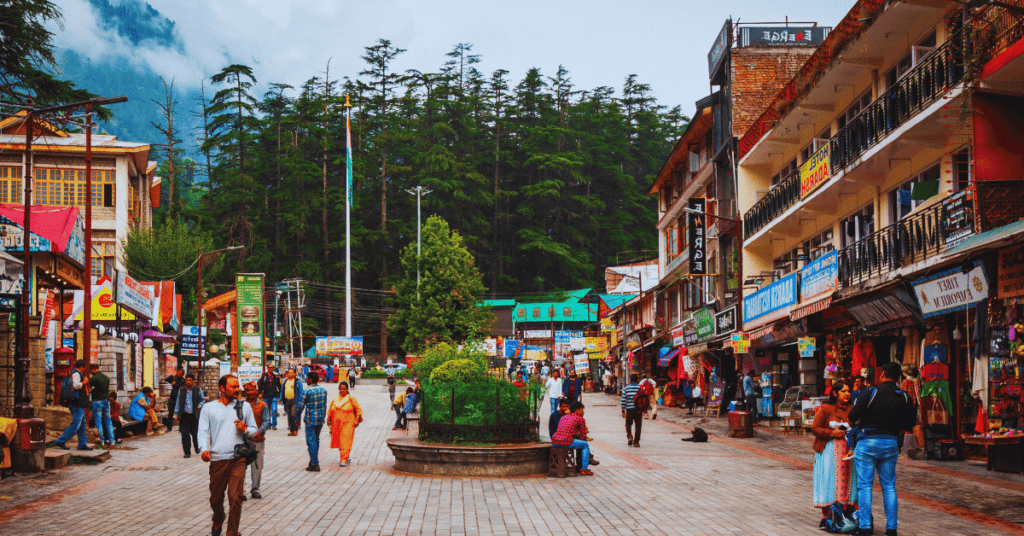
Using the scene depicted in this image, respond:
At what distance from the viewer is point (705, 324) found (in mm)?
37188

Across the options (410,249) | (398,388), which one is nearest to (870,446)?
(398,388)

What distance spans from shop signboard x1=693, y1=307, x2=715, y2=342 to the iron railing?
21.7 meters

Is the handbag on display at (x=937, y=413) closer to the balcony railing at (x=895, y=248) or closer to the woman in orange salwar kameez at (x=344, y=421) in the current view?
the balcony railing at (x=895, y=248)

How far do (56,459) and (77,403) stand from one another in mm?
1934

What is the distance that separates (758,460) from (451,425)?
20.5 ft

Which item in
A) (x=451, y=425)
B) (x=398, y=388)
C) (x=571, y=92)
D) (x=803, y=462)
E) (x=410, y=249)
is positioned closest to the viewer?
(x=451, y=425)

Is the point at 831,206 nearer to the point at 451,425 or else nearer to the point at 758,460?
the point at 758,460

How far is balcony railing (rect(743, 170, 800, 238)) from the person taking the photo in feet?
90.6

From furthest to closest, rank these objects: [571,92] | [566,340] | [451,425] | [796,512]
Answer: [571,92], [566,340], [451,425], [796,512]

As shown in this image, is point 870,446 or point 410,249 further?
point 410,249

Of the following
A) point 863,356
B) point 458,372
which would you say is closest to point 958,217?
point 863,356

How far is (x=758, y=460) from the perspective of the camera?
1788cm

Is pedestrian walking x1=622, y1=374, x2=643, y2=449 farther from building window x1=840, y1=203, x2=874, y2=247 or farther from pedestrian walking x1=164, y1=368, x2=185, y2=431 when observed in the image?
pedestrian walking x1=164, y1=368, x2=185, y2=431

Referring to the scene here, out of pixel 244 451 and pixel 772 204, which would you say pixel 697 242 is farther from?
pixel 244 451
